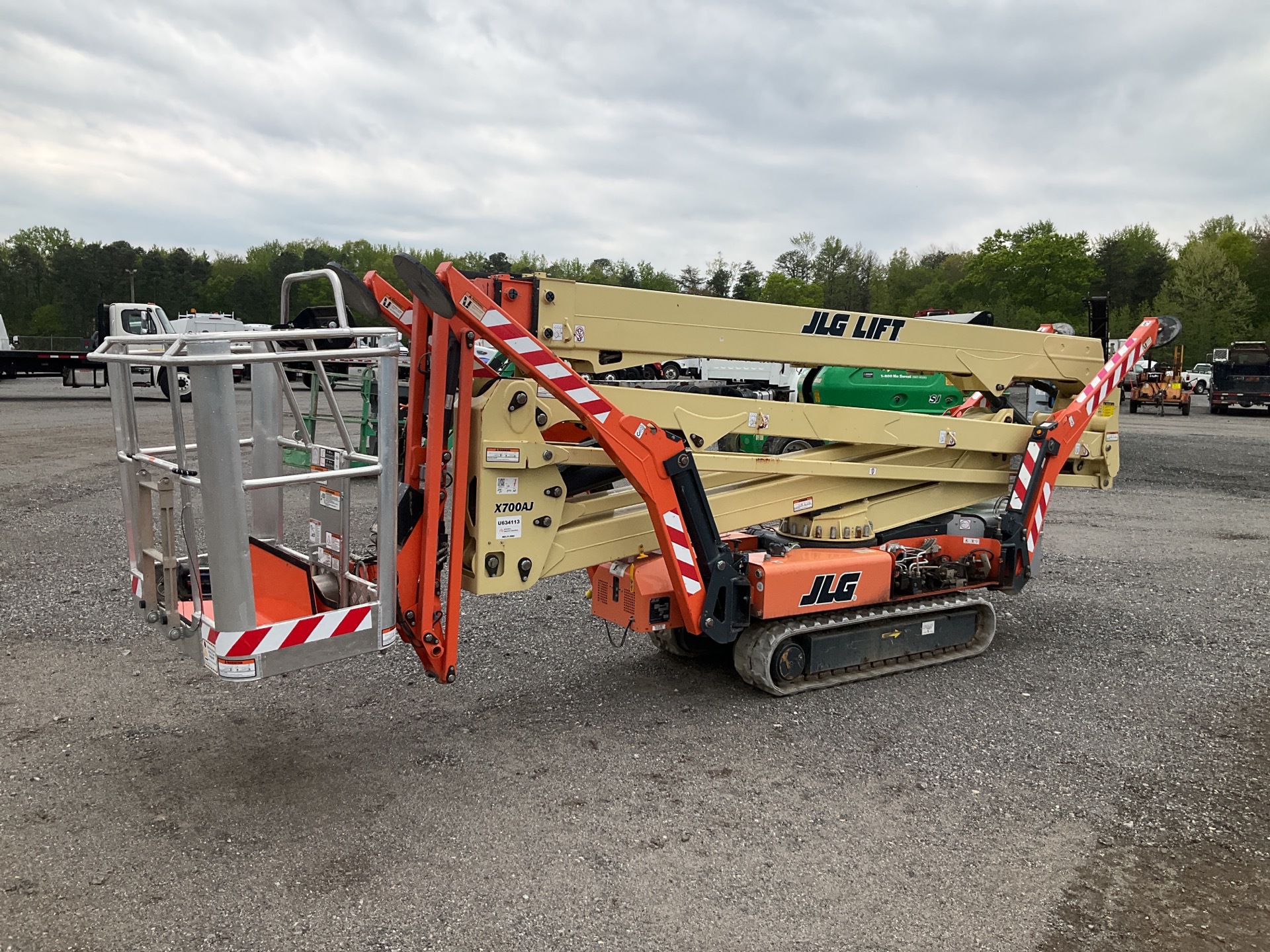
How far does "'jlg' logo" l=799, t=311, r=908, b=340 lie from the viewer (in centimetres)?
545

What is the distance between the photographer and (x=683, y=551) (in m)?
5.13

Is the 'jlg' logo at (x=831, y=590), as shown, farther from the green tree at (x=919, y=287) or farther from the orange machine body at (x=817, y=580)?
the green tree at (x=919, y=287)

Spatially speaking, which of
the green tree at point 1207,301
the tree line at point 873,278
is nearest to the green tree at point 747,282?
the tree line at point 873,278

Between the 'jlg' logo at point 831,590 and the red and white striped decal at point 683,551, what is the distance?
0.76m

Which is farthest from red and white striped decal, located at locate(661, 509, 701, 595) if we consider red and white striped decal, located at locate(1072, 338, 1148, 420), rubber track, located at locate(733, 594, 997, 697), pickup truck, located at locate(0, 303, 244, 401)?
pickup truck, located at locate(0, 303, 244, 401)

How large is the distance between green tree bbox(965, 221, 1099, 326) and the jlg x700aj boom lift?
182 feet

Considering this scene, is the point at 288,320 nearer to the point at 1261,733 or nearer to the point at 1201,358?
the point at 1261,733

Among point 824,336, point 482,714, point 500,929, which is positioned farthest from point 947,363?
point 500,929

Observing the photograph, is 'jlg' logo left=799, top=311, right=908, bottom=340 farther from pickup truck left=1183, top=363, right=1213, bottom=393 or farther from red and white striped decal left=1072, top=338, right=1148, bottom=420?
pickup truck left=1183, top=363, right=1213, bottom=393

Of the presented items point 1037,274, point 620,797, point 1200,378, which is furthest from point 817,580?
point 1037,274

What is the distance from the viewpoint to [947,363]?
6.07 metres

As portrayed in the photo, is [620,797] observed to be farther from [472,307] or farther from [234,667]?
[472,307]

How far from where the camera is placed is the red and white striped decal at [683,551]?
5.05m

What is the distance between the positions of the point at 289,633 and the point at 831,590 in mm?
3218
